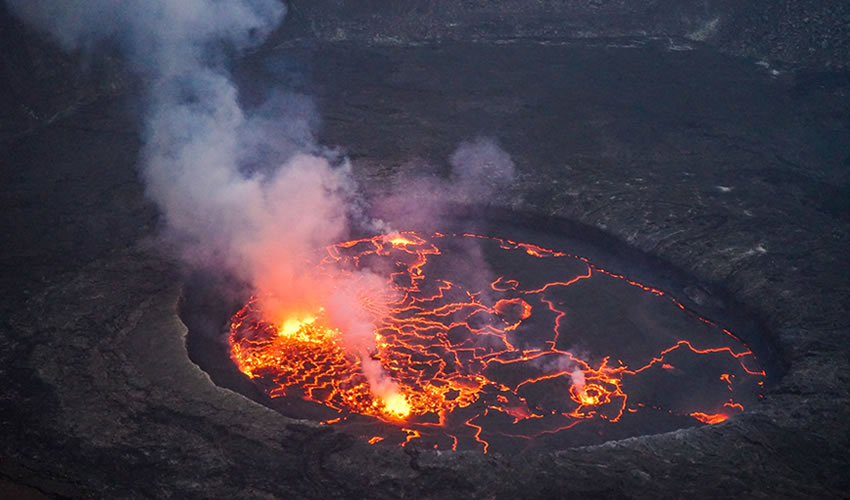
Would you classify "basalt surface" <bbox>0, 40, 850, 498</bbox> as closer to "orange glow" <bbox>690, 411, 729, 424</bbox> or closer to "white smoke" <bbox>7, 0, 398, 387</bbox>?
"orange glow" <bbox>690, 411, 729, 424</bbox>

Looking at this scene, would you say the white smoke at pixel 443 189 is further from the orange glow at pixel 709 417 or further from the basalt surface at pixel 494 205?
the orange glow at pixel 709 417

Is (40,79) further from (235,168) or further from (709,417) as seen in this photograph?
(709,417)

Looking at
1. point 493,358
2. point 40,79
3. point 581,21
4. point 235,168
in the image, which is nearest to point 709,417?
point 493,358

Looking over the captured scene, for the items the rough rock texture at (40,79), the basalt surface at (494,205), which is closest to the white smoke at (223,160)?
the rough rock texture at (40,79)

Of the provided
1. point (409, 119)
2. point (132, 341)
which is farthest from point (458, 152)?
point (132, 341)

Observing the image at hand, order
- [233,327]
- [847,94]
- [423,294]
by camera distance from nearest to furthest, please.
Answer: [233,327] → [423,294] → [847,94]

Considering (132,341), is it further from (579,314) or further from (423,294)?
(579,314)
